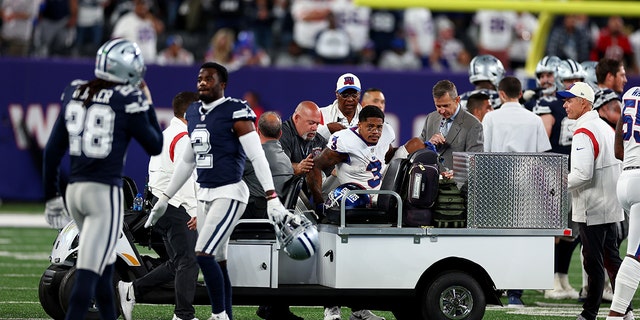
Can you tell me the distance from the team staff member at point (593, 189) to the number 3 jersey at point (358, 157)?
129 cm

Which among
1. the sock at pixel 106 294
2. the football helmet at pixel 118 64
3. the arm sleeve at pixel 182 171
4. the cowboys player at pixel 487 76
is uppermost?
the cowboys player at pixel 487 76

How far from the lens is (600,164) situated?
8656 millimetres

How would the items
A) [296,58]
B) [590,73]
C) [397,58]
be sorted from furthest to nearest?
[397,58], [296,58], [590,73]

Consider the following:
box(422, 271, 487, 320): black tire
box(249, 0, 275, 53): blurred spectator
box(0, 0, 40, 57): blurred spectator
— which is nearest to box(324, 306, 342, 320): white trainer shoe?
box(422, 271, 487, 320): black tire

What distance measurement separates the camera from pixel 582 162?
849cm

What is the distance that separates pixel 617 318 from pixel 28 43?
11.1m

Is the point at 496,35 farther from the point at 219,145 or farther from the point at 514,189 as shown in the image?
the point at 219,145

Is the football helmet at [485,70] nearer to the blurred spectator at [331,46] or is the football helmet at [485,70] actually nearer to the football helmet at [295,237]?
the football helmet at [295,237]

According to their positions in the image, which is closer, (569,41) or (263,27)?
(569,41)

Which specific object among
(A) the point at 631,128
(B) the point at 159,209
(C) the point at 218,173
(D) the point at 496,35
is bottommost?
(B) the point at 159,209

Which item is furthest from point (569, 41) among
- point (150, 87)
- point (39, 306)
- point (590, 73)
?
point (39, 306)

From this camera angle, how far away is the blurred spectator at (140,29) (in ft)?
56.2

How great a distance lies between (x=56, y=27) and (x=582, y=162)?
35.0ft

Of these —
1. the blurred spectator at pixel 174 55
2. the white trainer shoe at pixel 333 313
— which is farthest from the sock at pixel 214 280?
the blurred spectator at pixel 174 55
